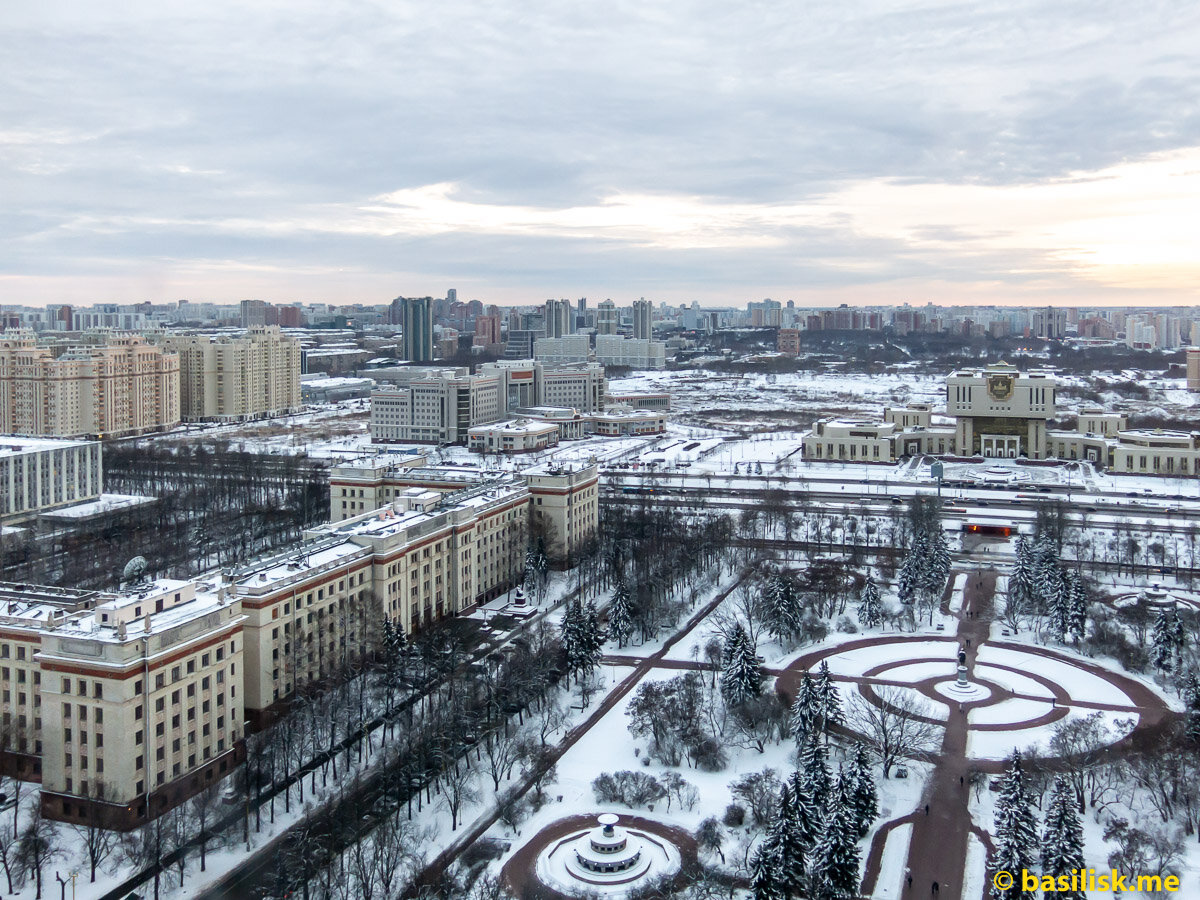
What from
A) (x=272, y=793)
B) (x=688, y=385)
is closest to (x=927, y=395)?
(x=688, y=385)

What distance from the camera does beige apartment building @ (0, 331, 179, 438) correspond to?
73125 mm

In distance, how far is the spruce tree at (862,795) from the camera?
1972cm

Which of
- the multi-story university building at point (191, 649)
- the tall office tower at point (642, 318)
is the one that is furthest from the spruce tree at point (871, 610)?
the tall office tower at point (642, 318)

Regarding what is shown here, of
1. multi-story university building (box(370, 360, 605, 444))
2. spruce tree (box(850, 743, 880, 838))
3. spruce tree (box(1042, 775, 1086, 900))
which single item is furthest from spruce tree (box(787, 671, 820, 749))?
multi-story university building (box(370, 360, 605, 444))

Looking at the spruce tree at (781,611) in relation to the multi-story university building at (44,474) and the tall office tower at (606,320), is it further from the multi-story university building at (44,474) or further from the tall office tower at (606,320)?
the tall office tower at (606,320)

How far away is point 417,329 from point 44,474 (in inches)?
4132

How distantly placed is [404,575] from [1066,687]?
1820cm

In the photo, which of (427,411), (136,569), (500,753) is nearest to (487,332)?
(427,411)

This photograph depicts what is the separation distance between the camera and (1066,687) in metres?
27.6

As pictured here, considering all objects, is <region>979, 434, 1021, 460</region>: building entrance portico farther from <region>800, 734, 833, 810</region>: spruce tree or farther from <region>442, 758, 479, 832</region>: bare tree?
<region>442, 758, 479, 832</region>: bare tree

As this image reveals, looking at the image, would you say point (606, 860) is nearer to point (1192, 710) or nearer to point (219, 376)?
point (1192, 710)

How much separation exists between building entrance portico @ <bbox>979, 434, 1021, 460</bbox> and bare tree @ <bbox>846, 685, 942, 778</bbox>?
43.8 meters

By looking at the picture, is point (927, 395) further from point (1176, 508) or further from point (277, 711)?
point (277, 711)

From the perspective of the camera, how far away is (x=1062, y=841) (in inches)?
671
